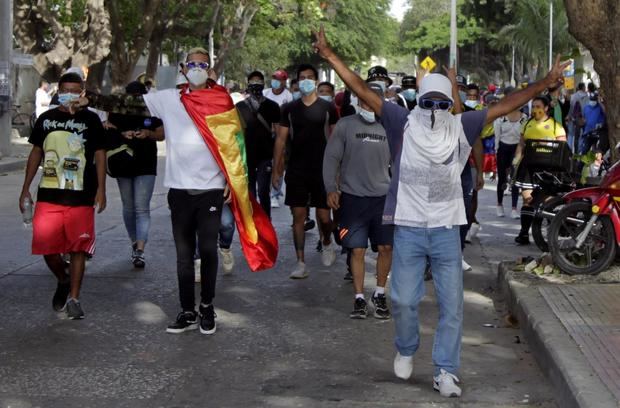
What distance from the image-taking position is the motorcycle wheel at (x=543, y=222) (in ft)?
33.8

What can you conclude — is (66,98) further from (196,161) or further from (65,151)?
(196,161)

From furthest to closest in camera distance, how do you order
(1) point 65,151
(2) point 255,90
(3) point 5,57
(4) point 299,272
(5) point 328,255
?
1. (3) point 5,57
2. (2) point 255,90
3. (5) point 328,255
4. (4) point 299,272
5. (1) point 65,151

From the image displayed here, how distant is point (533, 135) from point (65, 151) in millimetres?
5705

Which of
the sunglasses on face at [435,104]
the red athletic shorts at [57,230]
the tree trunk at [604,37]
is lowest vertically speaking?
the red athletic shorts at [57,230]

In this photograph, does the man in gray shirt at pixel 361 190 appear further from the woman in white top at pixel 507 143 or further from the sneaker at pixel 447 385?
the woman in white top at pixel 507 143

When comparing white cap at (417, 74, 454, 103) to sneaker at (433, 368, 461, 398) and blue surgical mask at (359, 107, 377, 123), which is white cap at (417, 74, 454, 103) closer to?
sneaker at (433, 368, 461, 398)

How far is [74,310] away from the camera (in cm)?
779

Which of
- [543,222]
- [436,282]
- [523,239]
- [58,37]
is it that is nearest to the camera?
[436,282]

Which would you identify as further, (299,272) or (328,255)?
(328,255)

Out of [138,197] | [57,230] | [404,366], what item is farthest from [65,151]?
[404,366]

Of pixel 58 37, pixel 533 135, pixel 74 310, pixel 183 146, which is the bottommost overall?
pixel 74 310

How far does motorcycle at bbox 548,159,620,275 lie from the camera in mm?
8805

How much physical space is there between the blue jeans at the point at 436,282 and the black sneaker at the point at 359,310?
1.85m

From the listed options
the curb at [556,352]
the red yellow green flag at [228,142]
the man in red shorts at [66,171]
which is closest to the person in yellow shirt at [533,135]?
the curb at [556,352]
